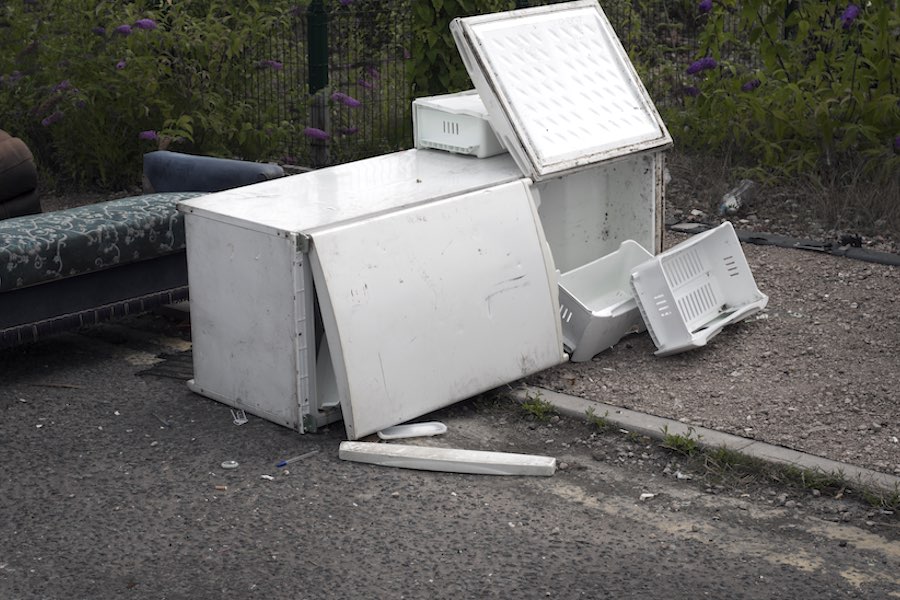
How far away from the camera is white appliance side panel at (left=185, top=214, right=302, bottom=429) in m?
4.57

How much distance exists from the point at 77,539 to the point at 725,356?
112 inches

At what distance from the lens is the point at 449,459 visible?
443cm

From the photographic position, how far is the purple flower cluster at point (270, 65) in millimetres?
8609

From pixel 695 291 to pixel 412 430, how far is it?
1728 millimetres

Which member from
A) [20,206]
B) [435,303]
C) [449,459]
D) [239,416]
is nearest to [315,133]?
[20,206]

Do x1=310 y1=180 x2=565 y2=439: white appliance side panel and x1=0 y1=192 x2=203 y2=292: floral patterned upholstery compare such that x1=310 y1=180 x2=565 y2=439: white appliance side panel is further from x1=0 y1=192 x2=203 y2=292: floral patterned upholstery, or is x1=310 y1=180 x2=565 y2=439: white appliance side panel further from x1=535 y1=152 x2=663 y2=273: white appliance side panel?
x1=0 y1=192 x2=203 y2=292: floral patterned upholstery

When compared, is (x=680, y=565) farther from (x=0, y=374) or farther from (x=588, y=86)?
(x=0, y=374)

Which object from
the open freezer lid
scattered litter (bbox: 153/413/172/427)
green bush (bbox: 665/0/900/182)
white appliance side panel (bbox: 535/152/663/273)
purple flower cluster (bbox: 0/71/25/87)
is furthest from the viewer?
purple flower cluster (bbox: 0/71/25/87)

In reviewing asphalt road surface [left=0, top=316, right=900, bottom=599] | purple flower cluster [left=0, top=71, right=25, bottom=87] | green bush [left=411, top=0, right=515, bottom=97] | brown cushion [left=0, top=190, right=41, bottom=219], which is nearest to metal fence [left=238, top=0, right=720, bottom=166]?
green bush [left=411, top=0, right=515, bottom=97]

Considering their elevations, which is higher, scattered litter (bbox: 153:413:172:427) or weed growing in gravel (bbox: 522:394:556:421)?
weed growing in gravel (bbox: 522:394:556:421)

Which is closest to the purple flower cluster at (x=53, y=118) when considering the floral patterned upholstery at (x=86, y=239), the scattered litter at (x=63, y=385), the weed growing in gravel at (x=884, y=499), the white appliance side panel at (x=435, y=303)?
the floral patterned upholstery at (x=86, y=239)

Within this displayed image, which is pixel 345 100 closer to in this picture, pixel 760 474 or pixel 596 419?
pixel 596 419

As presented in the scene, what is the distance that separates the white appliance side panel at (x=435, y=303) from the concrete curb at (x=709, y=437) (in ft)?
0.71

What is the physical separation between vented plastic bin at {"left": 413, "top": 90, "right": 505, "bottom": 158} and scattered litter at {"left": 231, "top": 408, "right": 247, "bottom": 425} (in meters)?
1.52
